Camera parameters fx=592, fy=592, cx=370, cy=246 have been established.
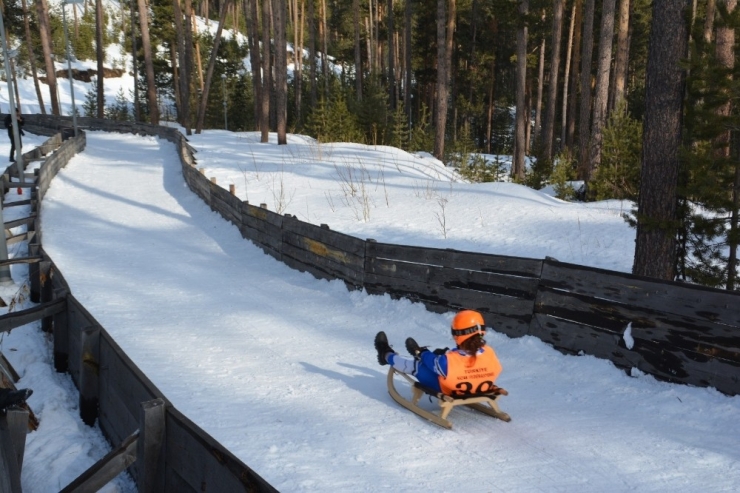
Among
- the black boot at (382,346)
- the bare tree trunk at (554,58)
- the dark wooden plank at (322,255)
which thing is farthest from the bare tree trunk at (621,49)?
the black boot at (382,346)

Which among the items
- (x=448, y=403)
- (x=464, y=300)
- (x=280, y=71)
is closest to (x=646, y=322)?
(x=448, y=403)

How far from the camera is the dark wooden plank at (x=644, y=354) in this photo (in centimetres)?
531

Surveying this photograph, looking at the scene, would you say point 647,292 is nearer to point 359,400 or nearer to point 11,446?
point 359,400

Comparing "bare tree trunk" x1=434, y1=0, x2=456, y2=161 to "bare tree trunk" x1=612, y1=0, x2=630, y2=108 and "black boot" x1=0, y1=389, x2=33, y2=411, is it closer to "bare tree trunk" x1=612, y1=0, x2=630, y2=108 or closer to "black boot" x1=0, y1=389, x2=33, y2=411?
"bare tree trunk" x1=612, y1=0, x2=630, y2=108

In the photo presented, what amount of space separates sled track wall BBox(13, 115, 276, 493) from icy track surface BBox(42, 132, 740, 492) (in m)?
0.73

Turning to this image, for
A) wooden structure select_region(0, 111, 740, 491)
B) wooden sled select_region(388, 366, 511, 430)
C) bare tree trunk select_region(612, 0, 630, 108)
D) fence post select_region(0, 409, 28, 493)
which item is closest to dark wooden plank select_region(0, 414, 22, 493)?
fence post select_region(0, 409, 28, 493)

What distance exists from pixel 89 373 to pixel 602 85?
16762 millimetres

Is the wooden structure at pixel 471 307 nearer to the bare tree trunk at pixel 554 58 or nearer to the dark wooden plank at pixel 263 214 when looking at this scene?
Answer: the dark wooden plank at pixel 263 214

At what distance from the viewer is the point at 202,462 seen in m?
3.35

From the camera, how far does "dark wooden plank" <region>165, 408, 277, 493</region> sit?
9.64ft

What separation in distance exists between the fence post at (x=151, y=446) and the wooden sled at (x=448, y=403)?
2424 millimetres

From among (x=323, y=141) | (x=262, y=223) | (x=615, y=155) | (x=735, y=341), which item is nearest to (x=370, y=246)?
(x=262, y=223)

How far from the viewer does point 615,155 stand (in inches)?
515

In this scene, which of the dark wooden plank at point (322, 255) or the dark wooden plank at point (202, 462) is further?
the dark wooden plank at point (322, 255)
